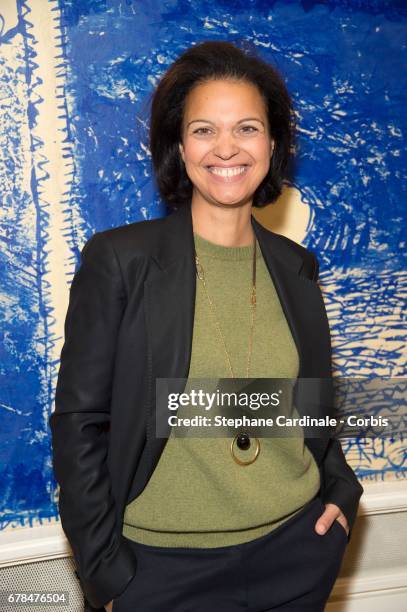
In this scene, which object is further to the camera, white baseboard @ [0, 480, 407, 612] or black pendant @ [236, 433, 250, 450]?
white baseboard @ [0, 480, 407, 612]

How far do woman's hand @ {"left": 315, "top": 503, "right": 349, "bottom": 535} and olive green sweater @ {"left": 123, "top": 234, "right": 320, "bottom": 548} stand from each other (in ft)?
0.23

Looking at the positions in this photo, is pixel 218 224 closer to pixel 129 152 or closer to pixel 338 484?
pixel 129 152

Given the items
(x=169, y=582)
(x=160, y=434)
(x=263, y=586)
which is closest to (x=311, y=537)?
(x=263, y=586)

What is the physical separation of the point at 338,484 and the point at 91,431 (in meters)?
0.76

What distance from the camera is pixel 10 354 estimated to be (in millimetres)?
2166

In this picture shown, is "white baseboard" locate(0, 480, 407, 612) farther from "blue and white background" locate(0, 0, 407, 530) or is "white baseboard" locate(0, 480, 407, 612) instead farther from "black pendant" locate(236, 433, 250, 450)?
"black pendant" locate(236, 433, 250, 450)

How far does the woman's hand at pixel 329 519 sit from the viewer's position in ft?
5.69

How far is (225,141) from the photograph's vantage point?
5.48ft

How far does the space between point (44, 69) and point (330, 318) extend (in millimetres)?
1311

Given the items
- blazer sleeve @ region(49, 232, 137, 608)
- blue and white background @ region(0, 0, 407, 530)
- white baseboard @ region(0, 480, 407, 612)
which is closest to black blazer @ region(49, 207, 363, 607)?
blazer sleeve @ region(49, 232, 137, 608)

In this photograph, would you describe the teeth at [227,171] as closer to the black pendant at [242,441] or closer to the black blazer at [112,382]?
the black blazer at [112,382]

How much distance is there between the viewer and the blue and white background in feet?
6.86

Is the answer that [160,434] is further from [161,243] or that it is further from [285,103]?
[285,103]

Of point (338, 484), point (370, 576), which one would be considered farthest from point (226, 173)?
point (370, 576)
